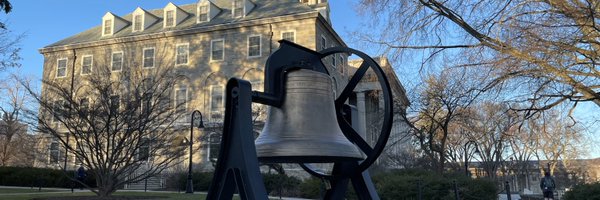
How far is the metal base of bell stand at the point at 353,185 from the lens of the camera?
5.36m

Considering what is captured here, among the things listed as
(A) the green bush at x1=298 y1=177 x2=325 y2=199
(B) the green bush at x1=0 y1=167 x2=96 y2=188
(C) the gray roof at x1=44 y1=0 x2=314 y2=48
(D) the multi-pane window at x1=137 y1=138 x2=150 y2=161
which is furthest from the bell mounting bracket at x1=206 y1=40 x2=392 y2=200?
(C) the gray roof at x1=44 y1=0 x2=314 y2=48

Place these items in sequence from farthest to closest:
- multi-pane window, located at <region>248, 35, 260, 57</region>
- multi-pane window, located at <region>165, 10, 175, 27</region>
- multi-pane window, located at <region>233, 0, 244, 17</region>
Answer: multi-pane window, located at <region>165, 10, 175, 27</region> < multi-pane window, located at <region>233, 0, 244, 17</region> < multi-pane window, located at <region>248, 35, 260, 57</region>

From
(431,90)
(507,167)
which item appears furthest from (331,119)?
(507,167)

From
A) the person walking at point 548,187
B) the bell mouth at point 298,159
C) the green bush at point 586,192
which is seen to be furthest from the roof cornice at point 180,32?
the bell mouth at point 298,159

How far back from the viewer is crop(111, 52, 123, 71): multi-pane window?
131 ft

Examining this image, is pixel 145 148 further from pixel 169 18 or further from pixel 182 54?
pixel 169 18

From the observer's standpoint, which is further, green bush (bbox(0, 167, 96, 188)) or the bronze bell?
green bush (bbox(0, 167, 96, 188))

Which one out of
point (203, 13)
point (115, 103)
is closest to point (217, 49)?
point (203, 13)

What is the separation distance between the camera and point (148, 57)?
39.3 metres

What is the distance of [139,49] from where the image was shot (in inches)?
1563

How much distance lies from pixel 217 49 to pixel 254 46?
3.23 meters

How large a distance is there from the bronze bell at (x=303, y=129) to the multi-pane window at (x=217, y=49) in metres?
32.6

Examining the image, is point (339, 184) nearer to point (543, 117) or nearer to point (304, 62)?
point (304, 62)

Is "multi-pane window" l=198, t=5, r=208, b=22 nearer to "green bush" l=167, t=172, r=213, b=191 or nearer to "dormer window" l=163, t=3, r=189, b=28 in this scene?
"dormer window" l=163, t=3, r=189, b=28
